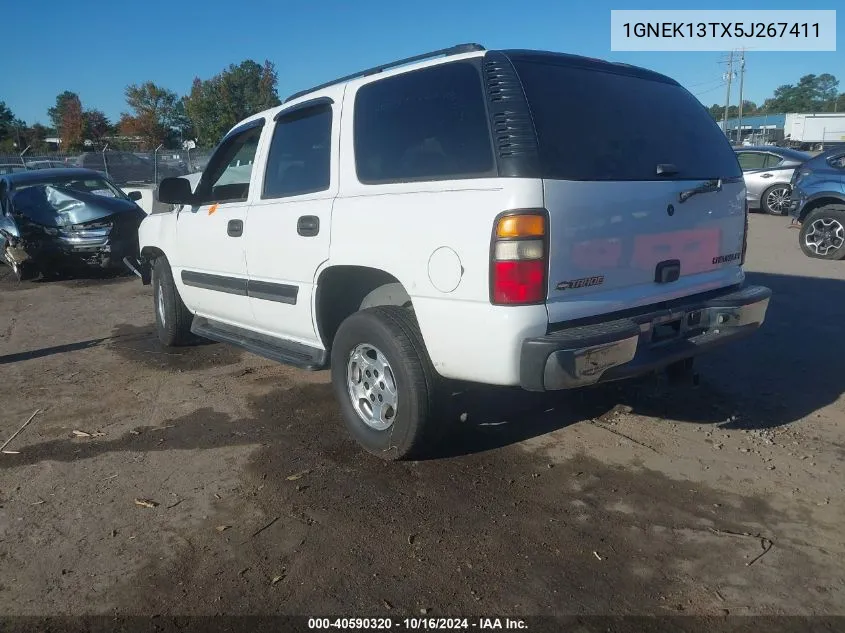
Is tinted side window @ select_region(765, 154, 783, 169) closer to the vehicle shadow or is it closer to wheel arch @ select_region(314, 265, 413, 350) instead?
the vehicle shadow

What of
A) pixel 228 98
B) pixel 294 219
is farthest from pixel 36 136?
pixel 294 219

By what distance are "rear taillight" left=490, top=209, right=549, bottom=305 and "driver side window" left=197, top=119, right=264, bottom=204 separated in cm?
247

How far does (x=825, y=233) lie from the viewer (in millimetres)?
9961

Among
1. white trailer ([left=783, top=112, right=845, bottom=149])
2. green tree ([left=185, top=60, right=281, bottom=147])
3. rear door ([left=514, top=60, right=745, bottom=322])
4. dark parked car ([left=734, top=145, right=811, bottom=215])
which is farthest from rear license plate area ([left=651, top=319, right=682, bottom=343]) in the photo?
white trailer ([left=783, top=112, right=845, bottom=149])

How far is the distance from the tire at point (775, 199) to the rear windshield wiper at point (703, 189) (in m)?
13.4

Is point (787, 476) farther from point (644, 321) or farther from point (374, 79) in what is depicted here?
point (374, 79)

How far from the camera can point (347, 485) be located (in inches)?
144

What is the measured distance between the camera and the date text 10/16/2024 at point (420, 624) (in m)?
2.54

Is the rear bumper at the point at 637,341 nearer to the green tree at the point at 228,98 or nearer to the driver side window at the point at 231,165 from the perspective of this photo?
the driver side window at the point at 231,165

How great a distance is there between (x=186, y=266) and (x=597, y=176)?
3.59 meters

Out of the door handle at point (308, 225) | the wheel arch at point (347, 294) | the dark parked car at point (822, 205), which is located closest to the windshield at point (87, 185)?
the door handle at point (308, 225)

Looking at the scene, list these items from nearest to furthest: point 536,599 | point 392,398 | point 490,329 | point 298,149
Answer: point 536,599
point 490,329
point 392,398
point 298,149

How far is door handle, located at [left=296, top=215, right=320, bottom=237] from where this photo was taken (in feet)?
13.2

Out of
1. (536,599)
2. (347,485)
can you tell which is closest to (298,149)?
(347,485)
